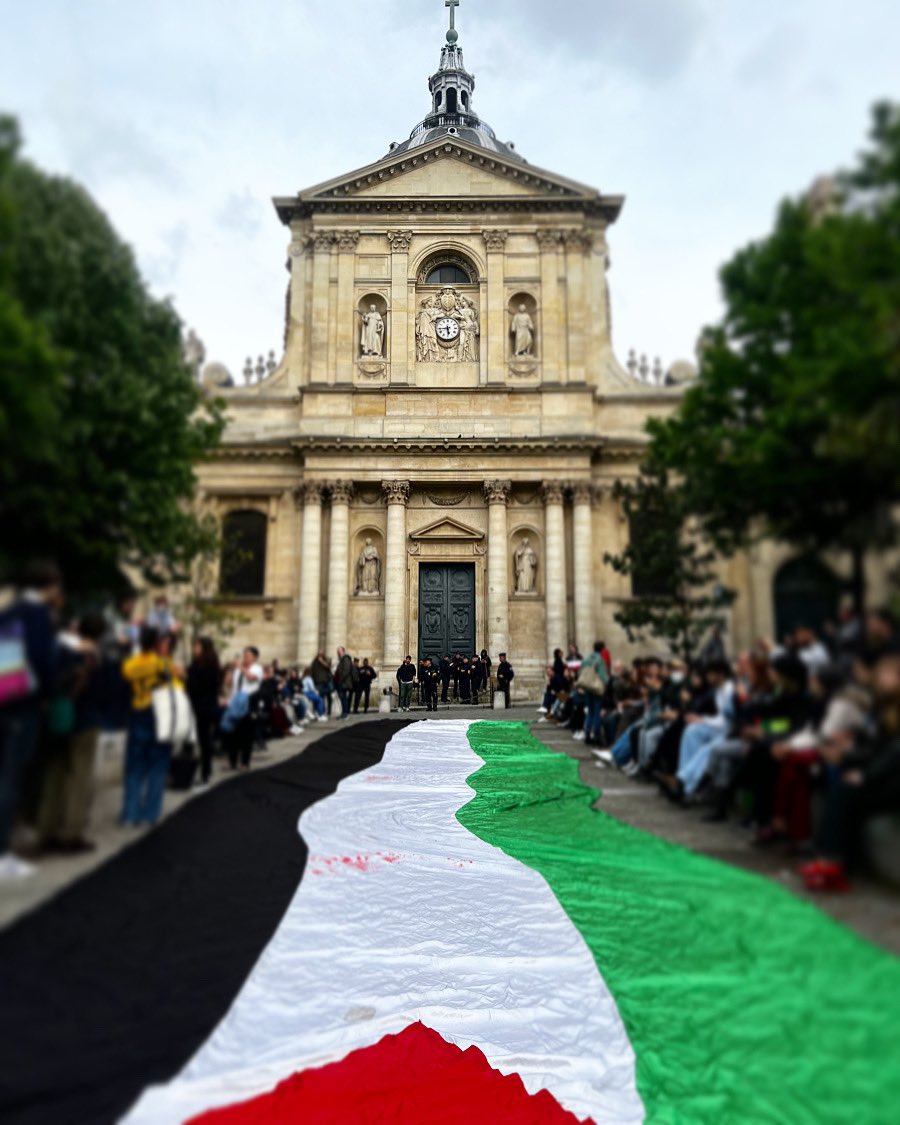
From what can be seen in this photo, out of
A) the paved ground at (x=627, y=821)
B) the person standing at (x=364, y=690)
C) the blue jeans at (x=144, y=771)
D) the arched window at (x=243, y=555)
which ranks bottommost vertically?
the paved ground at (x=627, y=821)

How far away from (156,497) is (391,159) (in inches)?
93.0

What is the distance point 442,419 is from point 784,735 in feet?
6.84

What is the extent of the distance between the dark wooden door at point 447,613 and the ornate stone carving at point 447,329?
3.00ft

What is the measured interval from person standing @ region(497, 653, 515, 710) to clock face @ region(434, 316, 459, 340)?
147 centimetres

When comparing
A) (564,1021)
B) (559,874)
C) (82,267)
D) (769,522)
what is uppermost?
(82,267)

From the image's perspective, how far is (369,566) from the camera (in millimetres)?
3812

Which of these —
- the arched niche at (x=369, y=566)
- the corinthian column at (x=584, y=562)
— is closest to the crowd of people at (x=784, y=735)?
the corinthian column at (x=584, y=562)

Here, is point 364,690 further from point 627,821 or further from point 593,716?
point 627,821

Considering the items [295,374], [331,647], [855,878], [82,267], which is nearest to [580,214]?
[295,374]

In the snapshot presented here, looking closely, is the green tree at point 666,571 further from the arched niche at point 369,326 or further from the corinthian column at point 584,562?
the arched niche at point 369,326

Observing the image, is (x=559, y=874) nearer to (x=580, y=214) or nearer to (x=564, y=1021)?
(x=564, y=1021)

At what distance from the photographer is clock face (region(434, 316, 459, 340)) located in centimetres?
354

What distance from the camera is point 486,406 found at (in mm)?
3381

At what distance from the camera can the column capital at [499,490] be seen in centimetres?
331
